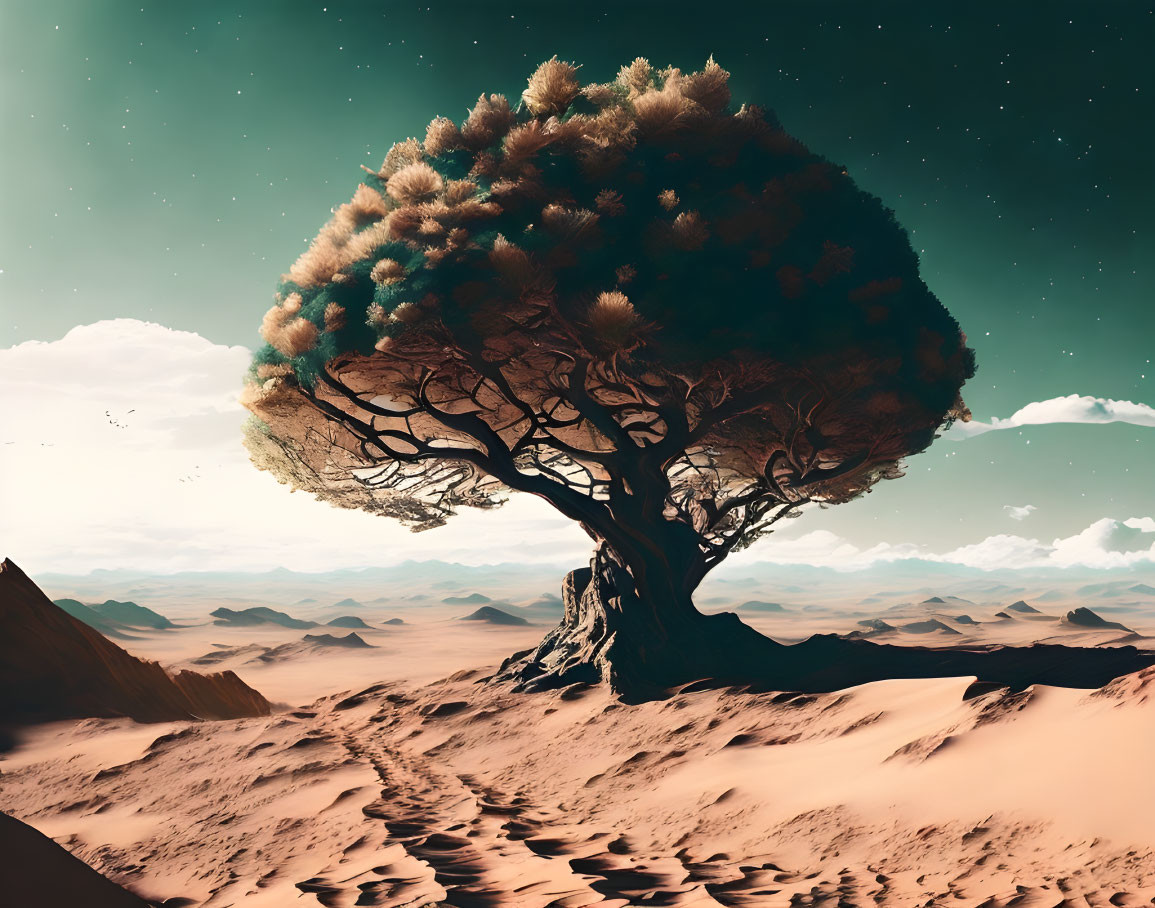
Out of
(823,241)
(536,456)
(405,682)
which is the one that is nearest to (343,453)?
(536,456)

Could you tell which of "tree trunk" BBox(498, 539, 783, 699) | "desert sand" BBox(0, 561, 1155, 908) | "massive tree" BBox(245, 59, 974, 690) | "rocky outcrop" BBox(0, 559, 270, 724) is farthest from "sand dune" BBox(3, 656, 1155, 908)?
"massive tree" BBox(245, 59, 974, 690)

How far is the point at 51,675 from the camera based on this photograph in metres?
15.5

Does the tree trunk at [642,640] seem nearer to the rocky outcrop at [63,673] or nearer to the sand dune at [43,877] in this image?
the rocky outcrop at [63,673]

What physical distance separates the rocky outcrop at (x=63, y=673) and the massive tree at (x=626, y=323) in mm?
6119

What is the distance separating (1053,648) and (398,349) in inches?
488

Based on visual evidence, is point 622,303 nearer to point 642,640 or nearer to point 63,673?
point 642,640

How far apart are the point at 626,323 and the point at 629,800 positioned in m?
6.78

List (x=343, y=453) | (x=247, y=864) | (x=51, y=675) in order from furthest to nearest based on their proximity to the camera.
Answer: (x=343, y=453) < (x=51, y=675) < (x=247, y=864)

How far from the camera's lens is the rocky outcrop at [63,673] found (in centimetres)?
1488

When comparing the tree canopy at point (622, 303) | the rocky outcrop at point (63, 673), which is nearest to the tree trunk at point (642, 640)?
the tree canopy at point (622, 303)

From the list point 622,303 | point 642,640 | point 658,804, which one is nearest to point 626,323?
point 622,303

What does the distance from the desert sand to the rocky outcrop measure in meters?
1.15

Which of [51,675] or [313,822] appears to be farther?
[51,675]

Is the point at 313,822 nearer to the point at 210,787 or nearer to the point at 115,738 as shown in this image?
the point at 210,787
